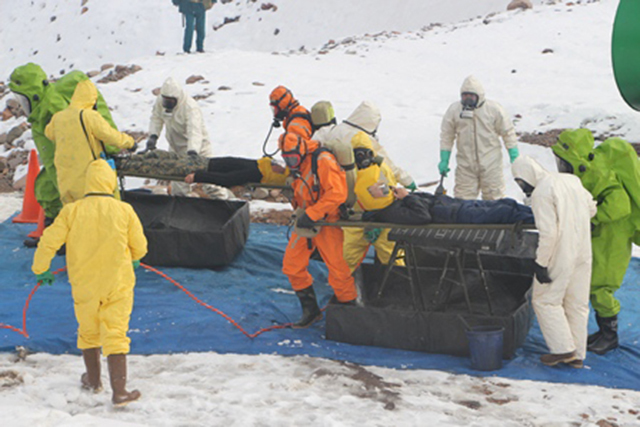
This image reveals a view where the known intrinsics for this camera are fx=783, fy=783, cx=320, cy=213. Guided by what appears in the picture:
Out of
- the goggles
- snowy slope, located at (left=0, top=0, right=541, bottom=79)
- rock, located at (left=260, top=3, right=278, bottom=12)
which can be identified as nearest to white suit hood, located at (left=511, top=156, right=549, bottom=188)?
the goggles

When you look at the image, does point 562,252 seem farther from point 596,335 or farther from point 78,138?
point 78,138

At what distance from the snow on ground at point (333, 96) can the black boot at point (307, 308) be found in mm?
662

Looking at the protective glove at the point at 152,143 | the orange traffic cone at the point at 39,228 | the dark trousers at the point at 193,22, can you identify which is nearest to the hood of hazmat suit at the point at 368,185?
the protective glove at the point at 152,143

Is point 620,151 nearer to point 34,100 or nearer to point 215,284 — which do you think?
point 215,284

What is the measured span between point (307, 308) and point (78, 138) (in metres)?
2.69

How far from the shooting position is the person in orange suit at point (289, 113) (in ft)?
22.4

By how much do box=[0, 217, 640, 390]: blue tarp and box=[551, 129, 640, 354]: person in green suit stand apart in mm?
380

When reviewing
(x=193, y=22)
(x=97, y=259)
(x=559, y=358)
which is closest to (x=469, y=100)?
(x=559, y=358)

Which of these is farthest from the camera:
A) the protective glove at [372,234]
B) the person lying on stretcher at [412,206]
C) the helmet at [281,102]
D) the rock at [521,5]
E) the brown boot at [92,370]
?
the rock at [521,5]

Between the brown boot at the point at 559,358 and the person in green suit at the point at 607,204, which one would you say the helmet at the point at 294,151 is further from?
the brown boot at the point at 559,358

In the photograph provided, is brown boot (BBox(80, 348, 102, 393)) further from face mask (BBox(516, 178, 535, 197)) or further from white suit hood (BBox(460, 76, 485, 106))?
white suit hood (BBox(460, 76, 485, 106))

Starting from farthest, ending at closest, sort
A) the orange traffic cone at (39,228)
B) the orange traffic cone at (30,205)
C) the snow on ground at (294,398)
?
the orange traffic cone at (30,205) → the orange traffic cone at (39,228) → the snow on ground at (294,398)

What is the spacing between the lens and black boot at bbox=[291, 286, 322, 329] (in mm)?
6180

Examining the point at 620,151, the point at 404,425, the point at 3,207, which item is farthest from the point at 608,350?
the point at 3,207
